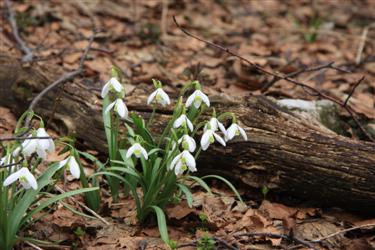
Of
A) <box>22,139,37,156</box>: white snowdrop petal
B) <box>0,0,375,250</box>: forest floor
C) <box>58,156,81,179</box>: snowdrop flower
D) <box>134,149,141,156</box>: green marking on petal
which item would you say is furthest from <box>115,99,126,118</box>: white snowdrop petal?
<box>0,0,375,250</box>: forest floor

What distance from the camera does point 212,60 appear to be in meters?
4.95

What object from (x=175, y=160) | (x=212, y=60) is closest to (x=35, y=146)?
(x=175, y=160)

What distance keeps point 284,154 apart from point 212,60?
2289 millimetres

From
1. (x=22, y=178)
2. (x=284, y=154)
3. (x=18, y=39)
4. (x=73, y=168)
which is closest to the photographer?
(x=22, y=178)

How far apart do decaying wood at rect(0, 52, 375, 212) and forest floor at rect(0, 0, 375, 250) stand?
0.46 ft

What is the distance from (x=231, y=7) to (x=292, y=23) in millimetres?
829

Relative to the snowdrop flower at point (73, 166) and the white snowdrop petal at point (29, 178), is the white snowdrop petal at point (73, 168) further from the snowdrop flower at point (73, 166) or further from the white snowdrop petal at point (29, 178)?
the white snowdrop petal at point (29, 178)

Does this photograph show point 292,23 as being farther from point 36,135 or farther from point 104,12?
A: point 36,135

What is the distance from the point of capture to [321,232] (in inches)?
107

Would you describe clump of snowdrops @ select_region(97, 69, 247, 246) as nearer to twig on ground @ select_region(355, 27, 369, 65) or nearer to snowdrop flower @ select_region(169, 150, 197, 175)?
snowdrop flower @ select_region(169, 150, 197, 175)

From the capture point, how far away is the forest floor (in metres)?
2.64

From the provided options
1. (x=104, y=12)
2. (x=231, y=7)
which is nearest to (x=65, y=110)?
(x=104, y=12)

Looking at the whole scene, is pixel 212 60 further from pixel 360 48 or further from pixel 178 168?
pixel 178 168

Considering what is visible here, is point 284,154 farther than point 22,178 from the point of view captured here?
Yes
